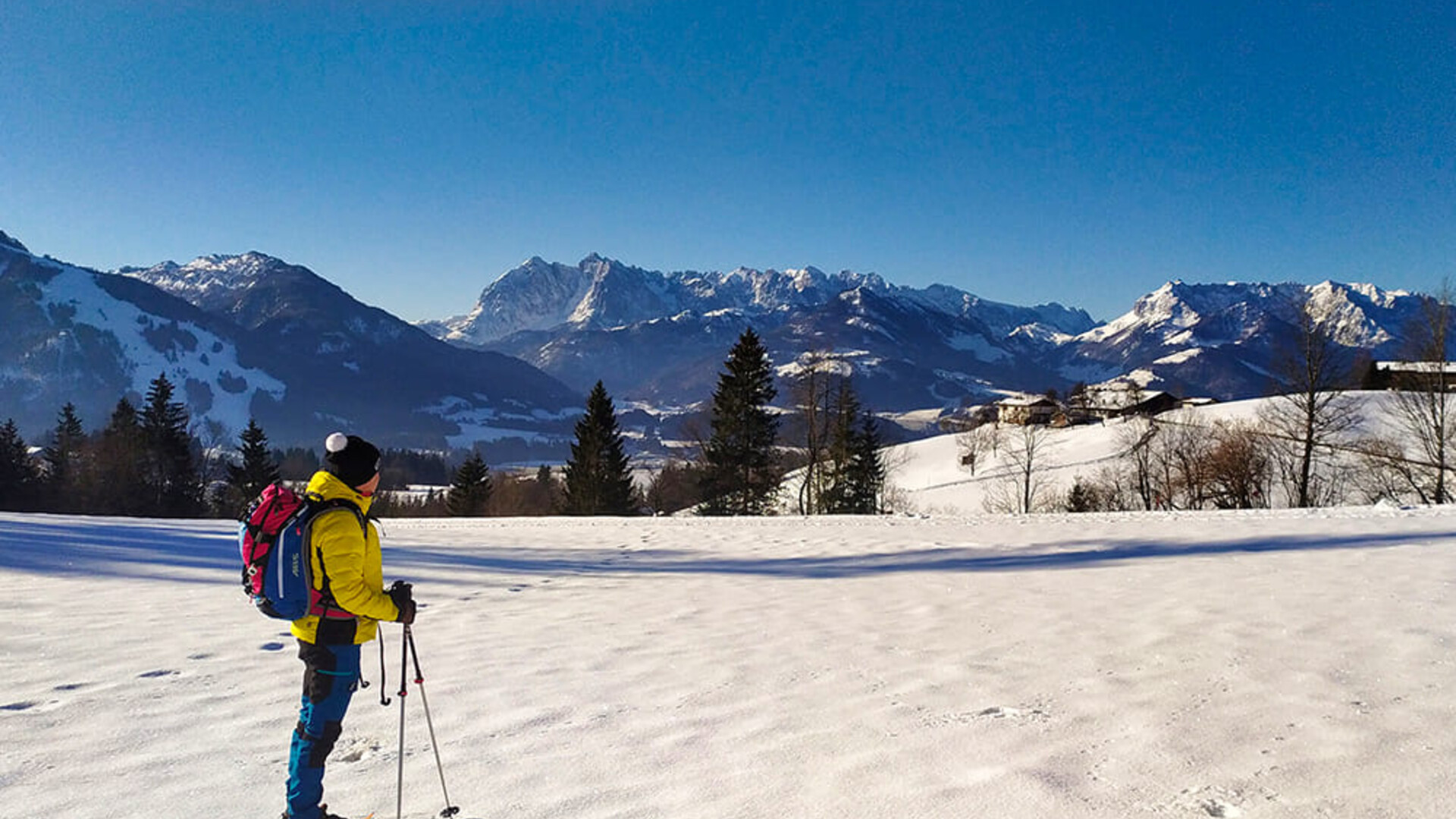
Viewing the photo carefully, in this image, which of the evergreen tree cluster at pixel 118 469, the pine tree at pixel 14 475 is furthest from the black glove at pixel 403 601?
the pine tree at pixel 14 475

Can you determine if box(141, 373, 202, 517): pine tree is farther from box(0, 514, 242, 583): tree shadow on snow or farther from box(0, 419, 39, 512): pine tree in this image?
box(0, 514, 242, 583): tree shadow on snow

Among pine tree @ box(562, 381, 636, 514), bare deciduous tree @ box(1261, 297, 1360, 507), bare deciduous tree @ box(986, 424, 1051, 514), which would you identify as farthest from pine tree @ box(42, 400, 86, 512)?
bare deciduous tree @ box(1261, 297, 1360, 507)

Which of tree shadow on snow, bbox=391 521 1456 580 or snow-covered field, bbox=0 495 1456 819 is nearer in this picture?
snow-covered field, bbox=0 495 1456 819

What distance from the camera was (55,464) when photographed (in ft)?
156

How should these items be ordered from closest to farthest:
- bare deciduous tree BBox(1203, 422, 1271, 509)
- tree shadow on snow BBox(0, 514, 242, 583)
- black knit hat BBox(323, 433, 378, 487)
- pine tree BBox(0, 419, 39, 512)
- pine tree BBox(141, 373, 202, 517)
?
black knit hat BBox(323, 433, 378, 487) < tree shadow on snow BBox(0, 514, 242, 583) < bare deciduous tree BBox(1203, 422, 1271, 509) < pine tree BBox(0, 419, 39, 512) < pine tree BBox(141, 373, 202, 517)

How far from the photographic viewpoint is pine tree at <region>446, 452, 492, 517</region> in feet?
173

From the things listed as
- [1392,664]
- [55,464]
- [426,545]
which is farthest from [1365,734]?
[55,464]

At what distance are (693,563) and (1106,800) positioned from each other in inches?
466

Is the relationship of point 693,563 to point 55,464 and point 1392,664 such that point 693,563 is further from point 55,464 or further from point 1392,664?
point 55,464

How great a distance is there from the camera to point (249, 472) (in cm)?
5156

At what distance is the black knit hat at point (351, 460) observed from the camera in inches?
165

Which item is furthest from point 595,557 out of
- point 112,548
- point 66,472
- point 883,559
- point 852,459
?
point 66,472

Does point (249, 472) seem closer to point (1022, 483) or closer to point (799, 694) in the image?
point (1022, 483)

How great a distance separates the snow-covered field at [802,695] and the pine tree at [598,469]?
31.0 m
